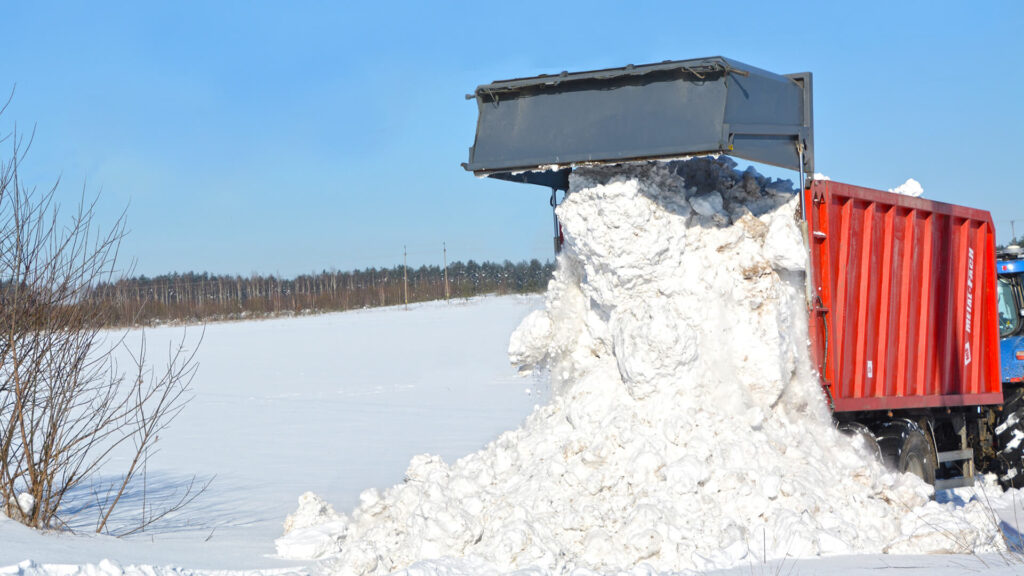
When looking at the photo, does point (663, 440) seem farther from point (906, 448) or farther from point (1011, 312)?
point (1011, 312)

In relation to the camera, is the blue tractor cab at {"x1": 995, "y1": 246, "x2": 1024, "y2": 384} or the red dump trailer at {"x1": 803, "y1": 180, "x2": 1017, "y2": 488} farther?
the blue tractor cab at {"x1": 995, "y1": 246, "x2": 1024, "y2": 384}

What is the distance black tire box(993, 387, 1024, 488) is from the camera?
32.7ft

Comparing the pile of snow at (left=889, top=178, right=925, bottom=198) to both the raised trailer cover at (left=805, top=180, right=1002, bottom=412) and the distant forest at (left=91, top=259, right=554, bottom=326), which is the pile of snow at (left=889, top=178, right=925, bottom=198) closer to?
the raised trailer cover at (left=805, top=180, right=1002, bottom=412)

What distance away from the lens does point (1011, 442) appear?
32.9 ft

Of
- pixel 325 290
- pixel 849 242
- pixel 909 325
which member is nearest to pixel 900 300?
pixel 909 325

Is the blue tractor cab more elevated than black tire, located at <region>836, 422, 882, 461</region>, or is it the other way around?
the blue tractor cab

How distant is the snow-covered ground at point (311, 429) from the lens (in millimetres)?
6141

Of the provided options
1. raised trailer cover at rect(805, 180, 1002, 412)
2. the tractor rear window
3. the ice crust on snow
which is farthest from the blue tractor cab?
the ice crust on snow

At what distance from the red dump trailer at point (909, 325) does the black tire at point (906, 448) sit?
0.04ft

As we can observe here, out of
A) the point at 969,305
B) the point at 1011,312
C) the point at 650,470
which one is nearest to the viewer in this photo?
the point at 650,470

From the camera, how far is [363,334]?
38.1 meters

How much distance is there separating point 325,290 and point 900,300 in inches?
2078

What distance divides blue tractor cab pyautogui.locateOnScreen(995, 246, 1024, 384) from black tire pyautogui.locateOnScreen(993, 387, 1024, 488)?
27cm

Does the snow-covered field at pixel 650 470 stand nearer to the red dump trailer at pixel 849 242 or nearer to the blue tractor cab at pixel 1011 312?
the red dump trailer at pixel 849 242
